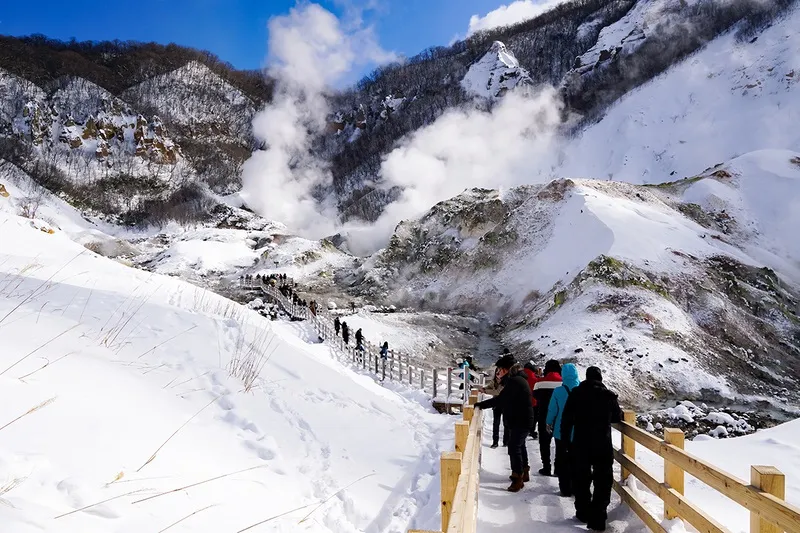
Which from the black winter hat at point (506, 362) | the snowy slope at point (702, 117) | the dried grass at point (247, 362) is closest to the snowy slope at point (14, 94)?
the snowy slope at point (702, 117)

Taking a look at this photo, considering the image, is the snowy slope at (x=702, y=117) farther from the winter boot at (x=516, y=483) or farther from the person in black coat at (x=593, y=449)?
the winter boot at (x=516, y=483)

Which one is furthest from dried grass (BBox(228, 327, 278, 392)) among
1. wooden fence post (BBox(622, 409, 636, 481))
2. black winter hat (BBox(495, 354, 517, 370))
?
wooden fence post (BBox(622, 409, 636, 481))

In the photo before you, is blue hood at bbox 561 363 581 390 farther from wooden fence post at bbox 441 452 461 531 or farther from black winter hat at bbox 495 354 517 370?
wooden fence post at bbox 441 452 461 531

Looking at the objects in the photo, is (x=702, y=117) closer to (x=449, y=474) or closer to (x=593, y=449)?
(x=593, y=449)

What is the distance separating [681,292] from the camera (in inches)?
960

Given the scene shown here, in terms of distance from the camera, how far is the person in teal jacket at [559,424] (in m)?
5.52

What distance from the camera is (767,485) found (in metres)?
2.80

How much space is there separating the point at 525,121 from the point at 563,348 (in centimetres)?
6634

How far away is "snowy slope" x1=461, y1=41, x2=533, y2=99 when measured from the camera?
95.2 m

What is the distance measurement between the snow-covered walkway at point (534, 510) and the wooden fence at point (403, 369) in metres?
5.34

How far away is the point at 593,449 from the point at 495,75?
346 ft

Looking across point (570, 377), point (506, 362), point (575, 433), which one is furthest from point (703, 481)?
point (506, 362)

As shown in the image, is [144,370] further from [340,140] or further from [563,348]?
[340,140]

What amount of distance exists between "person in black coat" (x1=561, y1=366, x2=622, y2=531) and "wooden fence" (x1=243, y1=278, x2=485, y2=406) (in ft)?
21.6
